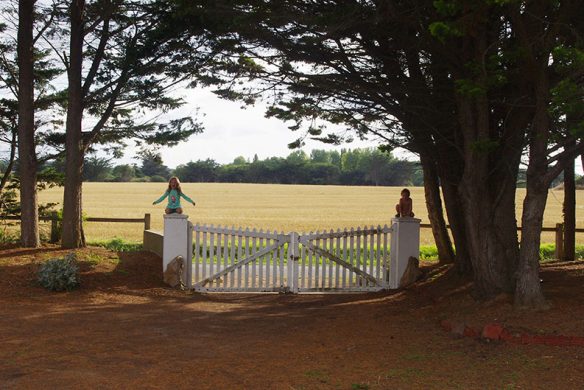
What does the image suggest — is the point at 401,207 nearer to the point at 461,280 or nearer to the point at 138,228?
the point at 461,280

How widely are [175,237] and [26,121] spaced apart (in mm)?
4887

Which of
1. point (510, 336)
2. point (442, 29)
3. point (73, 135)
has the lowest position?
point (510, 336)

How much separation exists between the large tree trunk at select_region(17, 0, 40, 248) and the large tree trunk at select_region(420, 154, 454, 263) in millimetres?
9199

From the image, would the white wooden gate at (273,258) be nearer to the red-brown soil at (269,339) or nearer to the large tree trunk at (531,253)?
the red-brown soil at (269,339)

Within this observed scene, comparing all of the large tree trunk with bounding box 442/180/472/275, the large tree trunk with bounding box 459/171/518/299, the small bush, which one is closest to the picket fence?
→ the large tree trunk with bounding box 442/180/472/275

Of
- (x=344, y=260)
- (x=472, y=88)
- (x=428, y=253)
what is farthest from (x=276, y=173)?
(x=472, y=88)

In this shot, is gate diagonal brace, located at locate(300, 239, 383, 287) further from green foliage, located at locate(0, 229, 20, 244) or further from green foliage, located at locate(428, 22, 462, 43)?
green foliage, located at locate(0, 229, 20, 244)

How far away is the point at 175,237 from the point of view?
12781 mm

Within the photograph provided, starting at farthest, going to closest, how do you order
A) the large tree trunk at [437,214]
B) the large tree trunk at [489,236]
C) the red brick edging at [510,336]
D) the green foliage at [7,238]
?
1. the green foliage at [7,238]
2. the large tree trunk at [437,214]
3. the large tree trunk at [489,236]
4. the red brick edging at [510,336]

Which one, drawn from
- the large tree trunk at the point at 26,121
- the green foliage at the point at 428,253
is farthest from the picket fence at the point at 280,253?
the green foliage at the point at 428,253

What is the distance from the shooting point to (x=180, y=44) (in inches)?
555

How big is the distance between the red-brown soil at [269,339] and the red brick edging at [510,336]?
9 centimetres

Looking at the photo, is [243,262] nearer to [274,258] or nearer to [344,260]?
[274,258]

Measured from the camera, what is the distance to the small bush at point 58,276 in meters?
11.5
